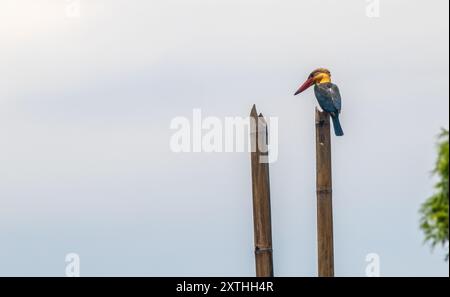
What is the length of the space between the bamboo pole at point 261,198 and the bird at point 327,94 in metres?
1.57

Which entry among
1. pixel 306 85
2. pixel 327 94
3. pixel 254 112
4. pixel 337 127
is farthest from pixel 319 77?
pixel 254 112

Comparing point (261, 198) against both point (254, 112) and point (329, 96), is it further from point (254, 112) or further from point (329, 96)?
point (329, 96)

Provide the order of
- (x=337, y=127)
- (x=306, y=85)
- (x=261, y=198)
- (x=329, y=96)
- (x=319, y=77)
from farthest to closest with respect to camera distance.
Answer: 1. (x=306, y=85)
2. (x=319, y=77)
3. (x=337, y=127)
4. (x=329, y=96)
5. (x=261, y=198)

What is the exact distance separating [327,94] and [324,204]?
321 centimetres

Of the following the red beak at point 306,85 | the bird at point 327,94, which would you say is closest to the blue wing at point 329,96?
the bird at point 327,94

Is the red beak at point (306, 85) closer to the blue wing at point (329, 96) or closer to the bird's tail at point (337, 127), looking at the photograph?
the blue wing at point (329, 96)

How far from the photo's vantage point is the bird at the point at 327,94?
614 inches

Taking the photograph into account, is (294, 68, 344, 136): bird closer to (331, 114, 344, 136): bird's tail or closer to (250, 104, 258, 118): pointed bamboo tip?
(331, 114, 344, 136): bird's tail

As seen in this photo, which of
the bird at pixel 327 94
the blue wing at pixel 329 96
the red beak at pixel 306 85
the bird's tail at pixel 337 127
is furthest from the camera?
the red beak at pixel 306 85

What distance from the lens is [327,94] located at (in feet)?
52.9

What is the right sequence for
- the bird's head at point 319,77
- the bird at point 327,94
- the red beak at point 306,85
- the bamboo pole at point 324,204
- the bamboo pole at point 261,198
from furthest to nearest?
the red beak at point 306,85 < the bird's head at point 319,77 < the bird at point 327,94 < the bamboo pole at point 261,198 < the bamboo pole at point 324,204

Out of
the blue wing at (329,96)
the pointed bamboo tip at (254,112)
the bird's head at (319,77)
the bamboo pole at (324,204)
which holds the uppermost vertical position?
the bird's head at (319,77)
